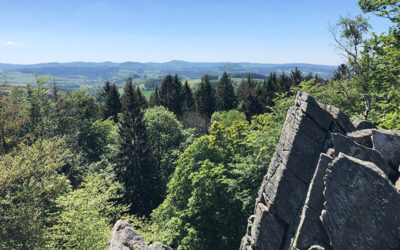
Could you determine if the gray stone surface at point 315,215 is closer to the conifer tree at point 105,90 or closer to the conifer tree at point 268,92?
the conifer tree at point 268,92

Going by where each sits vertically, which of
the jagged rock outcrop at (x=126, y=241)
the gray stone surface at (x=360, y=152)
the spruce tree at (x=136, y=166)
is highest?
the gray stone surface at (x=360, y=152)

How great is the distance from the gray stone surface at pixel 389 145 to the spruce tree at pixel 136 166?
32447mm

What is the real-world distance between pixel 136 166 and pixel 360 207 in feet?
109

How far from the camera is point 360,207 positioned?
841 centimetres

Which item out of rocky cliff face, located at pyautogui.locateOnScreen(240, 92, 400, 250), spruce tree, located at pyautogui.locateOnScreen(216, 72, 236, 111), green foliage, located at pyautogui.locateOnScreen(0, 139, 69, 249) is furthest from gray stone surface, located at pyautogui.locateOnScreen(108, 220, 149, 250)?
spruce tree, located at pyautogui.locateOnScreen(216, 72, 236, 111)

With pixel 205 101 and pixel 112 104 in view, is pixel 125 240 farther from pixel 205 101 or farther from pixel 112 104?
pixel 205 101

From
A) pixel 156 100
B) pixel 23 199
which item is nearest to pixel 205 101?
pixel 156 100

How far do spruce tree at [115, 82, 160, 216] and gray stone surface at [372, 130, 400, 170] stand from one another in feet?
106

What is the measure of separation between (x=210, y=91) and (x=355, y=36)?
57.1m

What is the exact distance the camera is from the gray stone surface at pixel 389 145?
927 centimetres

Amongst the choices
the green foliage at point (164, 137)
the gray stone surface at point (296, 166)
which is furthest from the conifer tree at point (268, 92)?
the gray stone surface at point (296, 166)

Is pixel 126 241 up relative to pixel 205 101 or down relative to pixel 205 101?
down

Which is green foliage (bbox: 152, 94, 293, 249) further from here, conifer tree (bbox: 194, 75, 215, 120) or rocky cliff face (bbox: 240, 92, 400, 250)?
conifer tree (bbox: 194, 75, 215, 120)

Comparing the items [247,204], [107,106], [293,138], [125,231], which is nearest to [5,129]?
[125,231]
